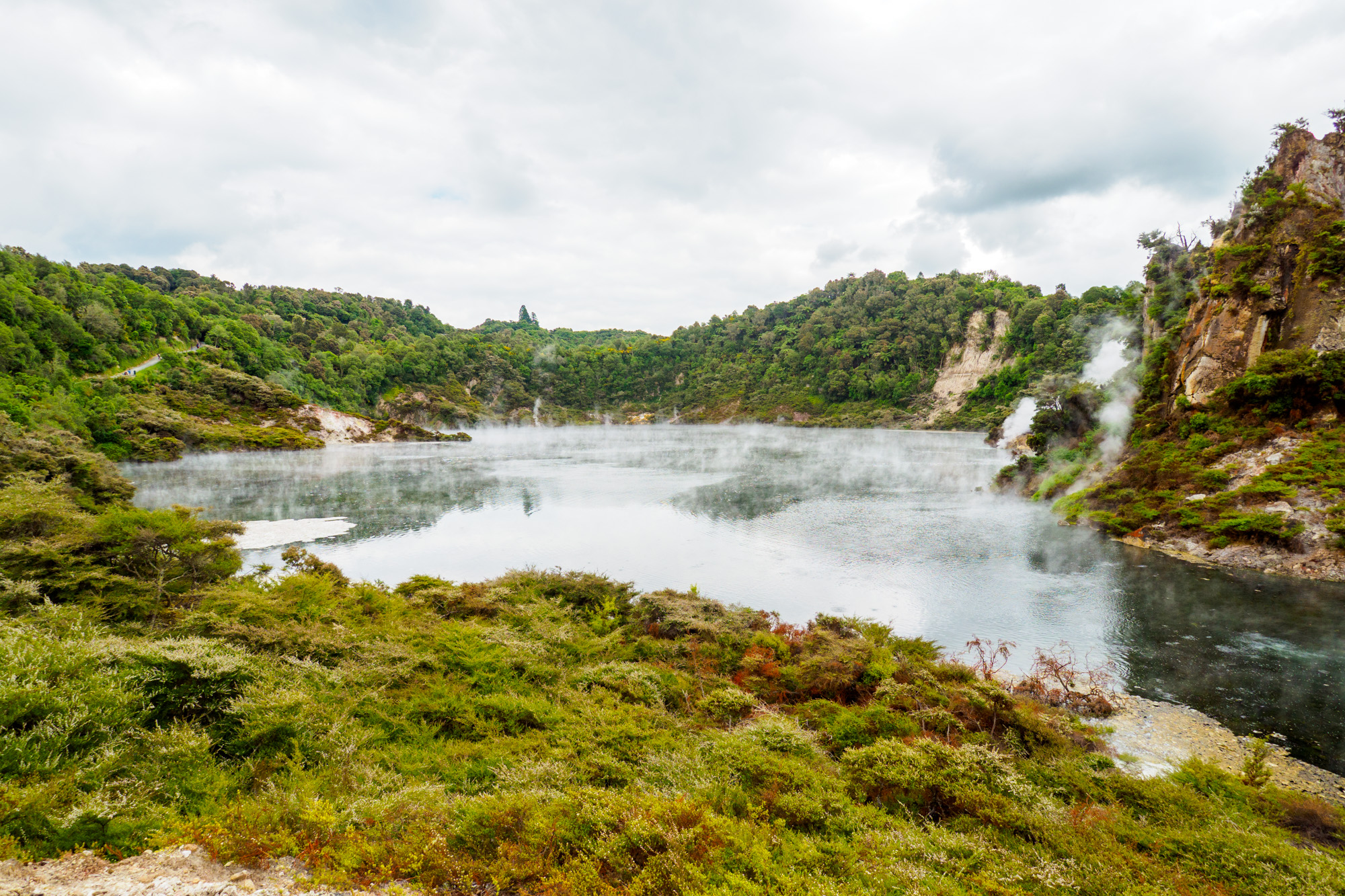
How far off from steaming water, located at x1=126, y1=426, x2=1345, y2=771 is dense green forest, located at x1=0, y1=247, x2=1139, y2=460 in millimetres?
22680

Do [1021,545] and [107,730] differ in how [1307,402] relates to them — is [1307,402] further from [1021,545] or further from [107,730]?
[107,730]

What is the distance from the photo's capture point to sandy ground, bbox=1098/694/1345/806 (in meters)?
8.15

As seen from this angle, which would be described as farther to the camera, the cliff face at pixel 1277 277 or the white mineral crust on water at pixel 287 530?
the white mineral crust on water at pixel 287 530

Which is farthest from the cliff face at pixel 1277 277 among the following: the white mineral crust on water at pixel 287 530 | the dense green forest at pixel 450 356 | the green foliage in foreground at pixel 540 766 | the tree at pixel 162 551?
the white mineral crust on water at pixel 287 530

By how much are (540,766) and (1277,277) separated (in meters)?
34.6

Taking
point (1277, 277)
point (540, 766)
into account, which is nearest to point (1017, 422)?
point (1277, 277)

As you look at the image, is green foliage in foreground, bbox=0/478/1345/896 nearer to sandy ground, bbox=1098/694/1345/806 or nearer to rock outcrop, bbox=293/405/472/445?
sandy ground, bbox=1098/694/1345/806

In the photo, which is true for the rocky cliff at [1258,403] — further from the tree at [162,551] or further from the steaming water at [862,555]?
the tree at [162,551]

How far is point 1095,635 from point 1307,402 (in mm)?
16815

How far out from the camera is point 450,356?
443 feet

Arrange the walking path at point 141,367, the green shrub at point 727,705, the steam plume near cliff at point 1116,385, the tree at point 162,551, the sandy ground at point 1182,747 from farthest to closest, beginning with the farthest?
the walking path at point 141,367
the steam plume near cliff at point 1116,385
the tree at point 162,551
the green shrub at point 727,705
the sandy ground at point 1182,747

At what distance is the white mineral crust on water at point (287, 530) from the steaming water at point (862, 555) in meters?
0.56

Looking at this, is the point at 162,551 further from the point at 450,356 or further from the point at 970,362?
the point at 970,362

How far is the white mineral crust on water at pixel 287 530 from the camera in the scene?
21.9 m
